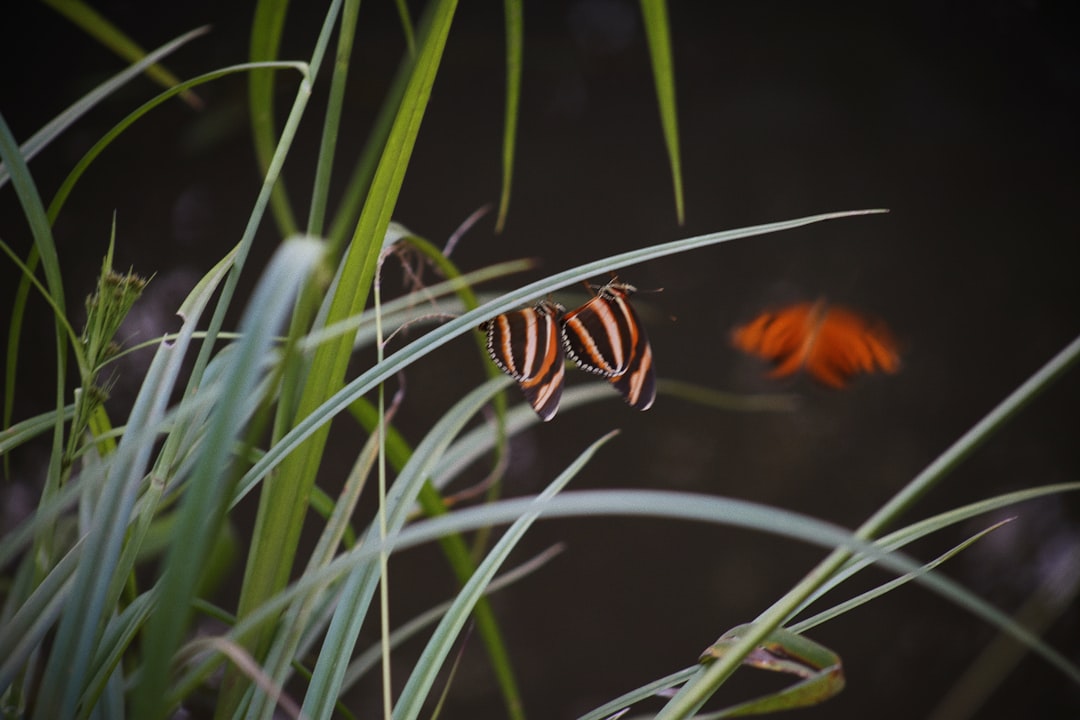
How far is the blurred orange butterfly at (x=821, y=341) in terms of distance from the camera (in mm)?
810

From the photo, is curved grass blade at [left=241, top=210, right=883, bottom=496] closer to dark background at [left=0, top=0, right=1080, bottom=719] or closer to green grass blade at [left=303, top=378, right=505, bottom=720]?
green grass blade at [left=303, top=378, right=505, bottom=720]

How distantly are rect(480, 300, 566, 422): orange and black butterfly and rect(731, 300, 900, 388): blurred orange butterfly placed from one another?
44cm

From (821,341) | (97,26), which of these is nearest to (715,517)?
(97,26)

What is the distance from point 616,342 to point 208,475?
0.27m

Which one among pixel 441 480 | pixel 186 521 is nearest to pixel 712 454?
pixel 441 480

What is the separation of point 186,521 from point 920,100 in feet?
3.59

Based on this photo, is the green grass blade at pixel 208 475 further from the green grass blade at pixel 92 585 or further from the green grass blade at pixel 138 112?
the green grass blade at pixel 138 112

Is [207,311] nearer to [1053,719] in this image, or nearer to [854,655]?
[854,655]

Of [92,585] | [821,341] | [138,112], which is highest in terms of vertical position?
[138,112]

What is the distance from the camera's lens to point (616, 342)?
397mm

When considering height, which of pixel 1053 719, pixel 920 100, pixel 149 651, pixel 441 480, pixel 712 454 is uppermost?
pixel 920 100

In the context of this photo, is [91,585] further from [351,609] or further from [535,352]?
[535,352]

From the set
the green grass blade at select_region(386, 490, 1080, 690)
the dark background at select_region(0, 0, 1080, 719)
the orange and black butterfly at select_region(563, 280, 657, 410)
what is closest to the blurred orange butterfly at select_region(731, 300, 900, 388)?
the dark background at select_region(0, 0, 1080, 719)

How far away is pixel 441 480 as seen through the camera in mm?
480
